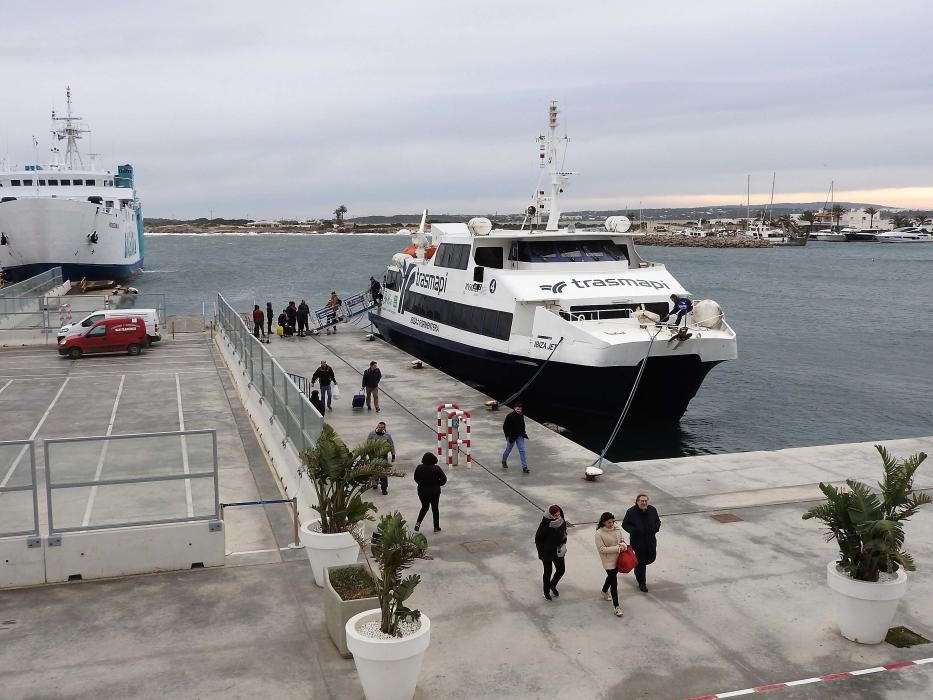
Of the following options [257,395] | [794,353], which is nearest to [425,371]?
[257,395]

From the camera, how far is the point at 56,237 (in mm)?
63625

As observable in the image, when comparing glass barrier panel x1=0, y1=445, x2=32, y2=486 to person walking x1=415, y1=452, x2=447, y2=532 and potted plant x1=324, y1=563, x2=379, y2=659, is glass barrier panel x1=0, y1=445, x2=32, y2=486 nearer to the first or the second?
potted plant x1=324, y1=563, x2=379, y2=659

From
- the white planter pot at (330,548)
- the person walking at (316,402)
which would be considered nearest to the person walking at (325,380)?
the person walking at (316,402)

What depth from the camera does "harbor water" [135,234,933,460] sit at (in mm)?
25797

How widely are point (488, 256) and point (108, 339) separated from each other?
606 inches

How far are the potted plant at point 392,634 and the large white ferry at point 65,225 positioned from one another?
64405 mm

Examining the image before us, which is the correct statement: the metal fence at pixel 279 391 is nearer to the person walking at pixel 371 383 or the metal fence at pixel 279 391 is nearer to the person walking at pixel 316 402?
the person walking at pixel 316 402

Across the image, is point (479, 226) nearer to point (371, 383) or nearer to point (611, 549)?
point (371, 383)

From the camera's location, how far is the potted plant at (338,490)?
916 cm

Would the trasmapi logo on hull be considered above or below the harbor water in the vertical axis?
above

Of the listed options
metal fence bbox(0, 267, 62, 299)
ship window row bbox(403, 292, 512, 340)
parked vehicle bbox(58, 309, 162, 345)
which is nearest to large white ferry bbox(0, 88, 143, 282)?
metal fence bbox(0, 267, 62, 299)

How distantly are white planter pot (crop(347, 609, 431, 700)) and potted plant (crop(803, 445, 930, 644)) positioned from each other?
4.27 m

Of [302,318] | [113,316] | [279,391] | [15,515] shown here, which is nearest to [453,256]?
[302,318]

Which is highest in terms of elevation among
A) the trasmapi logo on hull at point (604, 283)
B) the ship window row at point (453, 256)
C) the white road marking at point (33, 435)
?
the ship window row at point (453, 256)
